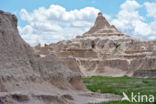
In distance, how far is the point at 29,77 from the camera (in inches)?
812

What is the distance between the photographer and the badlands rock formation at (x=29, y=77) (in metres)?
17.8

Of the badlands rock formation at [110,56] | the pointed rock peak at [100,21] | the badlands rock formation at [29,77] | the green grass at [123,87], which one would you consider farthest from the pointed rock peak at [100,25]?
the badlands rock formation at [29,77]

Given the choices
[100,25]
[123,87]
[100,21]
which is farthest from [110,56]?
[123,87]

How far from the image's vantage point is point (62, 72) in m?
24.8

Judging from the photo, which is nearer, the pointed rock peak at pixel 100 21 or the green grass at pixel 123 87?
the green grass at pixel 123 87

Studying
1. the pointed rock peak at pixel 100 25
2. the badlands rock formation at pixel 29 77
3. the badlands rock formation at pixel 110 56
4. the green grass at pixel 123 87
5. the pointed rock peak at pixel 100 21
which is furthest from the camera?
the pointed rock peak at pixel 100 21

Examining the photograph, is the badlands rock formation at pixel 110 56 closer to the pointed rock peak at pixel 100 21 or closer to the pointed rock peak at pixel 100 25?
the pointed rock peak at pixel 100 25

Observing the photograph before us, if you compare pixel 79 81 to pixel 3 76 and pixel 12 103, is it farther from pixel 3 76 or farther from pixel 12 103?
pixel 12 103

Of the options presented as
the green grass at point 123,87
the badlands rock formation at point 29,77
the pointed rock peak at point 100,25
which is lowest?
the green grass at point 123,87

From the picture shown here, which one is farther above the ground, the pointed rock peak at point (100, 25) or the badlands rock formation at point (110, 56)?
the pointed rock peak at point (100, 25)

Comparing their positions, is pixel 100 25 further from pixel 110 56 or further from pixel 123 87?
pixel 123 87

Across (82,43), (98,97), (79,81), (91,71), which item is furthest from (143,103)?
(82,43)

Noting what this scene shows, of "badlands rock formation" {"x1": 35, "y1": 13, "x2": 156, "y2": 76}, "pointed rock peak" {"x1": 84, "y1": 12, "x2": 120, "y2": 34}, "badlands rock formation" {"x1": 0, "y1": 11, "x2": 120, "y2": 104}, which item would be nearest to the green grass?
"badlands rock formation" {"x1": 0, "y1": 11, "x2": 120, "y2": 104}

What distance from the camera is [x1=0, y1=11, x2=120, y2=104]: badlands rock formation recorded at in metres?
17.8
